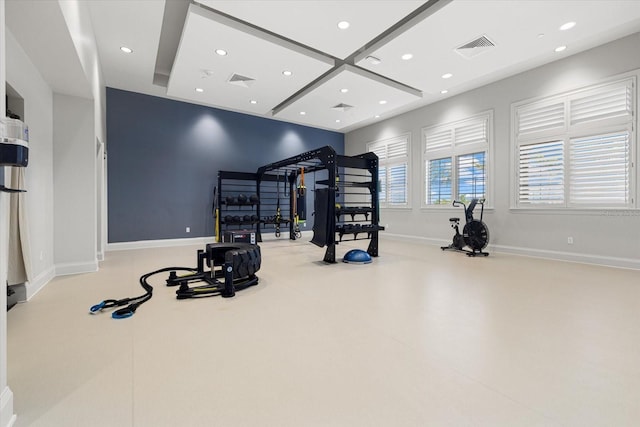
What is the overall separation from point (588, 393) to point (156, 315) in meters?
3.24

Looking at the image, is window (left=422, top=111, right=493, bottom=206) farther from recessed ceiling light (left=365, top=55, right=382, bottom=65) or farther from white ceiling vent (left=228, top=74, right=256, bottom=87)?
white ceiling vent (left=228, top=74, right=256, bottom=87)

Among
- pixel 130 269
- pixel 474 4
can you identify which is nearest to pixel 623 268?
pixel 474 4

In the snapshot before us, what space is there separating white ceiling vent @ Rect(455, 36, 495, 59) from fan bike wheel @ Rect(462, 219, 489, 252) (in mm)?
3217

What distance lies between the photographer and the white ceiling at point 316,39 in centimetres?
376

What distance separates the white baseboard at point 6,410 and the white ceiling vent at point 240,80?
5.79 meters

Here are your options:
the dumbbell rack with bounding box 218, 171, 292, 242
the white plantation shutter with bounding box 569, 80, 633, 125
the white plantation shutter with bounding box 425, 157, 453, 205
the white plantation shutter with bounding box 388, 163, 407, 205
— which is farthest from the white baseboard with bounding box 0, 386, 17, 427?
the white plantation shutter with bounding box 388, 163, 407, 205

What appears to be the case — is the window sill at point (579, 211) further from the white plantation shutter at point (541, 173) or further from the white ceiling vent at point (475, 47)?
the white ceiling vent at point (475, 47)

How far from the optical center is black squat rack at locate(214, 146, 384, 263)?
5.36 metres

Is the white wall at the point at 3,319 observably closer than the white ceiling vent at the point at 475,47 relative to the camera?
Yes

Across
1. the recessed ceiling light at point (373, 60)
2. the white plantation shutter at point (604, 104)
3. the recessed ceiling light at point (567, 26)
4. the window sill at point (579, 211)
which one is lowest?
the window sill at point (579, 211)

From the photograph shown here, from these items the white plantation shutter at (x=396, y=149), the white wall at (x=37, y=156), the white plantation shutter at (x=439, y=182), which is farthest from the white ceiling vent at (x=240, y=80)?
the white plantation shutter at (x=439, y=182)

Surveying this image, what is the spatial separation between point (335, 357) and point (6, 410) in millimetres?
1675

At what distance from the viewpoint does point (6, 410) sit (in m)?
1.33

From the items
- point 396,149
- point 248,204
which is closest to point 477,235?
point 396,149
